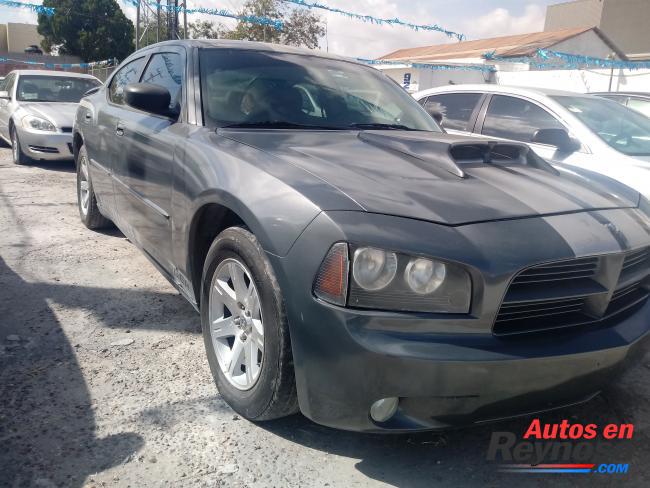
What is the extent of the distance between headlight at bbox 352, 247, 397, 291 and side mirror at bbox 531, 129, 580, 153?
3.51 m

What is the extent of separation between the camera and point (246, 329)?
237cm

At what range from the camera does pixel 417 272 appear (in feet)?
6.06

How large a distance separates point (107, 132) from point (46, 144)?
4966mm

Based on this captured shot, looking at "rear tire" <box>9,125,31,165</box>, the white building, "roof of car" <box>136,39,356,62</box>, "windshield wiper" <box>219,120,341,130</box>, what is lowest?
"rear tire" <box>9,125,31,165</box>

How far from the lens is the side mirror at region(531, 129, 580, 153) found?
476 cm

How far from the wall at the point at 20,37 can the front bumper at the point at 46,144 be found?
58.3m

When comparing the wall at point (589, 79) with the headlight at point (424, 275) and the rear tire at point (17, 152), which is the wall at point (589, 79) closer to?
the rear tire at point (17, 152)

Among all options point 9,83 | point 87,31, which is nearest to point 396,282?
point 9,83

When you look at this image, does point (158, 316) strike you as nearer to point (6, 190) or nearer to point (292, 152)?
point (292, 152)

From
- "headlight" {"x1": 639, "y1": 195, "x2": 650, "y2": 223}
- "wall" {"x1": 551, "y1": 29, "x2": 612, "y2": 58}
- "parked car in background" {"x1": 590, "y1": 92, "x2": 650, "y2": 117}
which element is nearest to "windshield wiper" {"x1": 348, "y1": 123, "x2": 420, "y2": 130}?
"headlight" {"x1": 639, "y1": 195, "x2": 650, "y2": 223}

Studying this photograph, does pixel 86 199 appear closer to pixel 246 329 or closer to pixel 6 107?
pixel 246 329

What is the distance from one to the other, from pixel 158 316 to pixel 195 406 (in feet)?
3.56

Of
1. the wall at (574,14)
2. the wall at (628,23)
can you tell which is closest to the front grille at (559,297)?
the wall at (628,23)

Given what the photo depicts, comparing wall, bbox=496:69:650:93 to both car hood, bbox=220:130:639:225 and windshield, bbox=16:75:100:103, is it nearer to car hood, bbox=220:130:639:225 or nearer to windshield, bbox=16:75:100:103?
windshield, bbox=16:75:100:103
